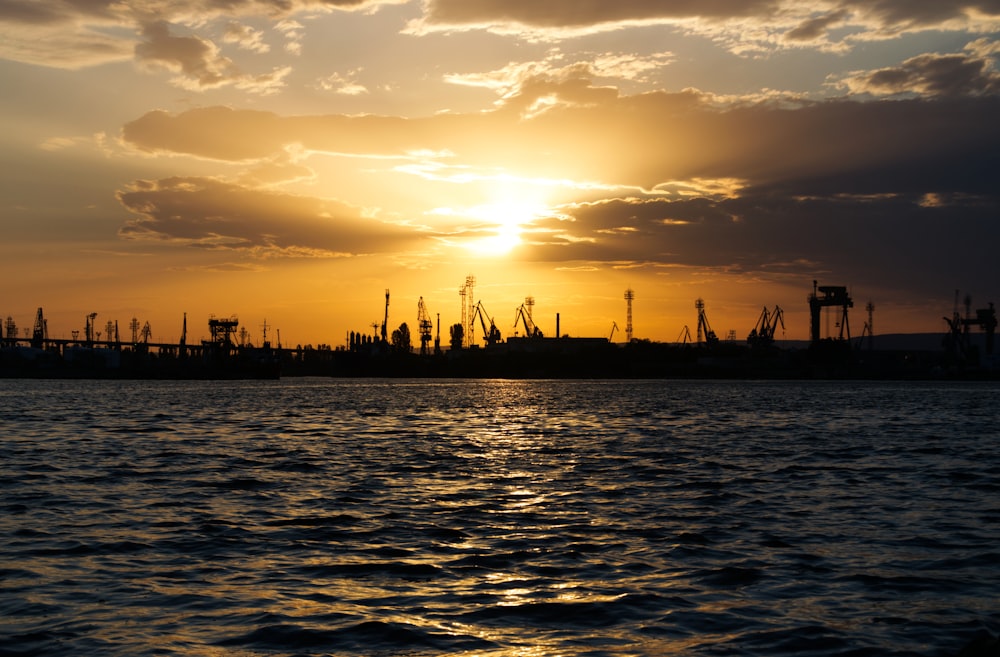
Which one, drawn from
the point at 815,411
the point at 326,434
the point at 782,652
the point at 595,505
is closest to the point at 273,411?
the point at 326,434

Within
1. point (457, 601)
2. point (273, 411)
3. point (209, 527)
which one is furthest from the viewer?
point (273, 411)

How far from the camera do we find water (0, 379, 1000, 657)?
1432cm

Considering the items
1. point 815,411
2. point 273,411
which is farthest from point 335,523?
point 815,411

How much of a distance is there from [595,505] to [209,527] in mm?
10899

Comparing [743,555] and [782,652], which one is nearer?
[782,652]

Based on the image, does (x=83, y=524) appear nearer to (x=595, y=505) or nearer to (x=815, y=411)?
(x=595, y=505)

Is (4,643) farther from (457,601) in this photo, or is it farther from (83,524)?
(83,524)

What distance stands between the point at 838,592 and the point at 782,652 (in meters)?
4.07

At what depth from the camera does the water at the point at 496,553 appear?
1432cm

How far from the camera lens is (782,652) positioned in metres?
13.4

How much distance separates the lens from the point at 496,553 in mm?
20594

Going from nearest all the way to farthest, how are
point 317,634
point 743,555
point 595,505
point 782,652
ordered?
point 782,652
point 317,634
point 743,555
point 595,505

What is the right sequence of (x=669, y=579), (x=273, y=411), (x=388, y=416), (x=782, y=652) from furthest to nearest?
1. (x=273, y=411)
2. (x=388, y=416)
3. (x=669, y=579)
4. (x=782, y=652)

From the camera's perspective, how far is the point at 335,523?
2436 cm
